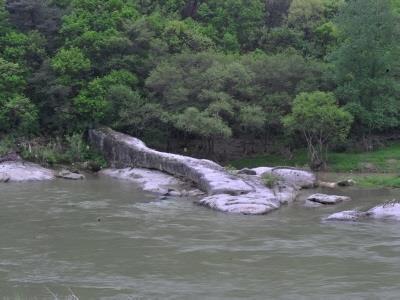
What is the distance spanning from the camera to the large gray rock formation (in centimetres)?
2688

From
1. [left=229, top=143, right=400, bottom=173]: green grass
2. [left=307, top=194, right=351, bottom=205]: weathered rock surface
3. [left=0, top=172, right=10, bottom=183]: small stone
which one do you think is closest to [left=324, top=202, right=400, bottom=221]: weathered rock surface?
[left=307, top=194, right=351, bottom=205]: weathered rock surface

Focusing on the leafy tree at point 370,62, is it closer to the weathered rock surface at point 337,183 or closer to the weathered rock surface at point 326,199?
the weathered rock surface at point 337,183

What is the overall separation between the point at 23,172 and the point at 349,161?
19.3 m

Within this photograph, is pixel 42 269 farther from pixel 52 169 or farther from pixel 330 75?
pixel 330 75

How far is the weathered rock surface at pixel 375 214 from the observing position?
24.3 m

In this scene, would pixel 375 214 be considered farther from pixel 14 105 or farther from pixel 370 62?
pixel 14 105

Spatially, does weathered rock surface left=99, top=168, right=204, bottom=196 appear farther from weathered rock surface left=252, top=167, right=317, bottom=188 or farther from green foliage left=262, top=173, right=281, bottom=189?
weathered rock surface left=252, top=167, right=317, bottom=188

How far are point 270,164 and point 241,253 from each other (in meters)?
22.6

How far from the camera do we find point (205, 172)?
1240 inches

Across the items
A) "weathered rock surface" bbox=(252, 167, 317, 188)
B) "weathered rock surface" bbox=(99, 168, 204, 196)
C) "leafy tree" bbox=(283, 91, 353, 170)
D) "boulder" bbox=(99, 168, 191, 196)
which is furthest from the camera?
"leafy tree" bbox=(283, 91, 353, 170)

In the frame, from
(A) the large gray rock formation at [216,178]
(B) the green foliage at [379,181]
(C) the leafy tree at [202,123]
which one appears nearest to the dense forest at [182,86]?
(C) the leafy tree at [202,123]

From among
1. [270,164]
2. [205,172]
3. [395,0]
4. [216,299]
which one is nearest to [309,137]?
[270,164]

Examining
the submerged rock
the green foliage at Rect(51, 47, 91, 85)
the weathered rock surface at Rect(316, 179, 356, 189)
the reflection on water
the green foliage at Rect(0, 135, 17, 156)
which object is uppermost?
the green foliage at Rect(51, 47, 91, 85)

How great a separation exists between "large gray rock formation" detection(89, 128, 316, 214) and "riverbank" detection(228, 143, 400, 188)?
14.1ft
